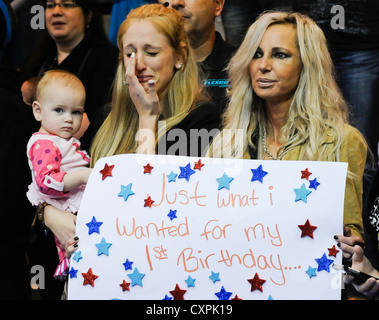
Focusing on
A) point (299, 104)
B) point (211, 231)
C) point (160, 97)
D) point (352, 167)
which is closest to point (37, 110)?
point (160, 97)

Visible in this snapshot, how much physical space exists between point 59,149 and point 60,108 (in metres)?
0.15

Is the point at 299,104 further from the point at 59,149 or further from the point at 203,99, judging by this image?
the point at 59,149

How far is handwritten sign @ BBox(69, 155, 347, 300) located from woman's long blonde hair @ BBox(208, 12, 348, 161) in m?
0.13

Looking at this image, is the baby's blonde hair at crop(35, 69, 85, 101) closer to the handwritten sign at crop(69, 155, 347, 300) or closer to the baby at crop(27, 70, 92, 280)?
the baby at crop(27, 70, 92, 280)

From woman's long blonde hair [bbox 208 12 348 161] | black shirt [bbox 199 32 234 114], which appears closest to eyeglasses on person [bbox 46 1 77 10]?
black shirt [bbox 199 32 234 114]

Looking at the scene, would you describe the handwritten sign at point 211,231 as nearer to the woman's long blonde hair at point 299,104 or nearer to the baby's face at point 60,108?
the woman's long blonde hair at point 299,104

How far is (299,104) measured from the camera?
262 centimetres

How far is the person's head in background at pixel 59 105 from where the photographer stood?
2717 mm

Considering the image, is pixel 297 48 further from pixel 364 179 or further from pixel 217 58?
pixel 364 179

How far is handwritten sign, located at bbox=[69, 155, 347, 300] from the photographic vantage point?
244 cm

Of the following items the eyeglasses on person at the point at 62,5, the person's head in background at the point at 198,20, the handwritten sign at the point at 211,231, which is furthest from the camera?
the eyeglasses on person at the point at 62,5

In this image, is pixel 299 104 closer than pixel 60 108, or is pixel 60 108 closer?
pixel 299 104

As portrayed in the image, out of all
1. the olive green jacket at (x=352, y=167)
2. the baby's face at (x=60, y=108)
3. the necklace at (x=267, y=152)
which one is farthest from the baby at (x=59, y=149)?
the olive green jacket at (x=352, y=167)
